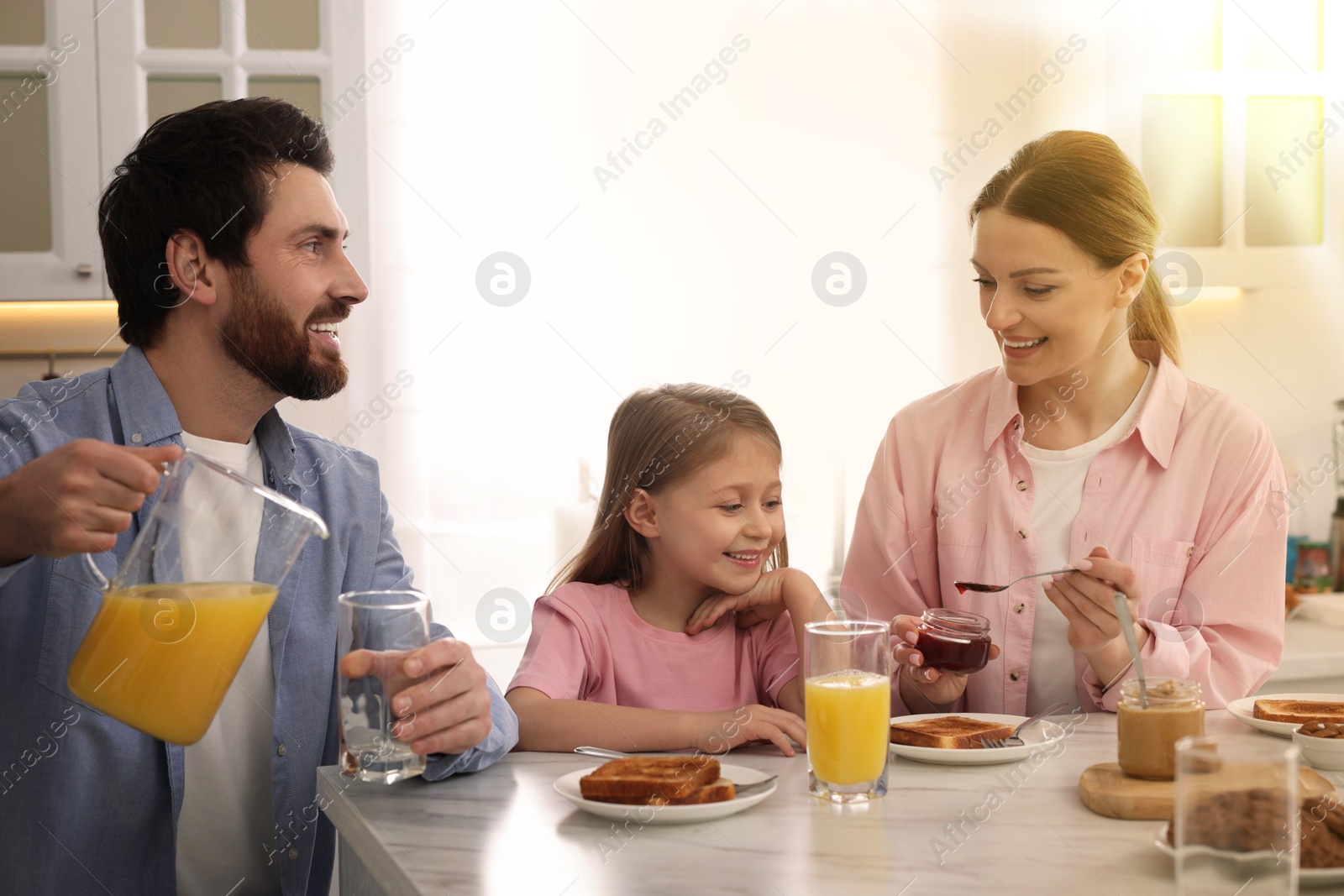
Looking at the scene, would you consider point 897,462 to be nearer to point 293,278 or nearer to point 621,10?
point 293,278

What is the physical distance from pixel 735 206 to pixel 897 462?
4.65 ft

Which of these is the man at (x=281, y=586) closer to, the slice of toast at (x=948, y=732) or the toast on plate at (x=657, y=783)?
the toast on plate at (x=657, y=783)

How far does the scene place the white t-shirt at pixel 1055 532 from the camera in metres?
1.79

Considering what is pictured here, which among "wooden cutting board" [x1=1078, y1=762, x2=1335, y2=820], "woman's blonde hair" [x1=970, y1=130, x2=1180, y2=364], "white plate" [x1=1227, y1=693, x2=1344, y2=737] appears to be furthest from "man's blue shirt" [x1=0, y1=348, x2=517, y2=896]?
"woman's blonde hair" [x1=970, y1=130, x2=1180, y2=364]

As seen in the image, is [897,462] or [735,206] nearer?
[897,462]

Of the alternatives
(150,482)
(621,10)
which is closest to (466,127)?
(621,10)

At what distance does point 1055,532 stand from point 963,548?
143 mm

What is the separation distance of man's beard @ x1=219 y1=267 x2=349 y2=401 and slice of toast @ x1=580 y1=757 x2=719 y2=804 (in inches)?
31.8

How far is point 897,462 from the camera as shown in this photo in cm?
194

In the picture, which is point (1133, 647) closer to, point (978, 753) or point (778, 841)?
point (978, 753)

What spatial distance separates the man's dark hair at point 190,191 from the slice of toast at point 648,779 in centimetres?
98

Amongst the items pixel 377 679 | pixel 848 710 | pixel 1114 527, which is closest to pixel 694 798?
pixel 848 710

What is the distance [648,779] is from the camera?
1097 mm

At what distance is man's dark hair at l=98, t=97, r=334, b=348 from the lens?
1698mm
